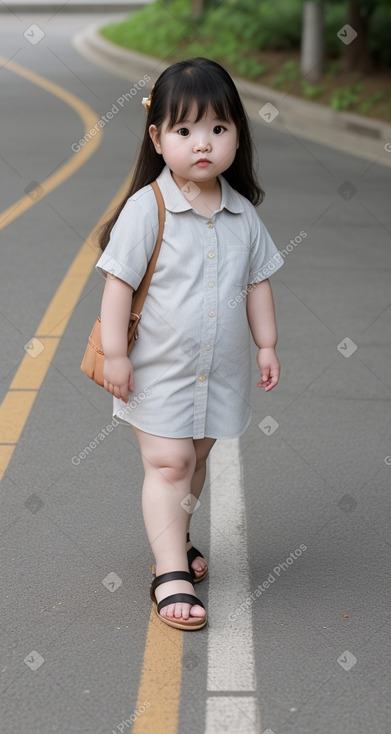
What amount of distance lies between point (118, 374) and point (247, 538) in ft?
3.13

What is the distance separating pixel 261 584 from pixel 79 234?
5.85 meters

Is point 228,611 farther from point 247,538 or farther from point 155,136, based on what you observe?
point 155,136

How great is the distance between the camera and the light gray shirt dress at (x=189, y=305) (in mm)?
3547

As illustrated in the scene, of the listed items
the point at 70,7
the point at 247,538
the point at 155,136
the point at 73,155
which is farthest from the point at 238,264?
the point at 70,7

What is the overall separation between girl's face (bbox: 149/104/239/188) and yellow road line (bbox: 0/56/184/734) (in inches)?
52.1

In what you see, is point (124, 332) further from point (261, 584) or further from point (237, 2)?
point (237, 2)

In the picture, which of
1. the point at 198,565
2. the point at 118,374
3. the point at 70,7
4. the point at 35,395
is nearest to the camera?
the point at 118,374

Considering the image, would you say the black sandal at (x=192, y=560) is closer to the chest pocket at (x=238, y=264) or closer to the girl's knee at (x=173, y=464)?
the girl's knee at (x=173, y=464)

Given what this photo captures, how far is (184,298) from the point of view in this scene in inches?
140

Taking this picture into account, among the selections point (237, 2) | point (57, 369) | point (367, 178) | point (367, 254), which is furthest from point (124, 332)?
point (237, 2)

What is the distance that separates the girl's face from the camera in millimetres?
3465

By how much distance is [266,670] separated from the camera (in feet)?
11.0

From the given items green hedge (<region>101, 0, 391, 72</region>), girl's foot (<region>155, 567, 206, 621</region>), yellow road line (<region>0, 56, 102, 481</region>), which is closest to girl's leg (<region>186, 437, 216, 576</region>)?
girl's foot (<region>155, 567, 206, 621</region>)

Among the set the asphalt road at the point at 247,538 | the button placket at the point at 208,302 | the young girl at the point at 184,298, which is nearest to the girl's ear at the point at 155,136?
the young girl at the point at 184,298
